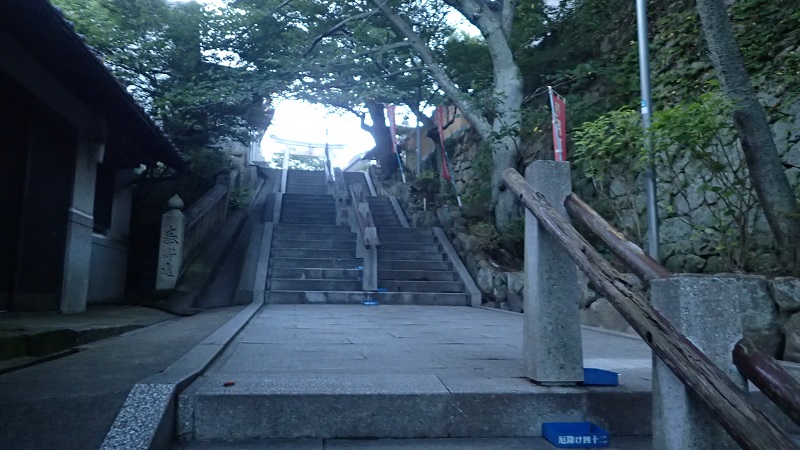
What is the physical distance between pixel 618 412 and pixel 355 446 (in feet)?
5.03

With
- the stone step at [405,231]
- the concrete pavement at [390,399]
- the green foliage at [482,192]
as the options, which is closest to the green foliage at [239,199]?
the stone step at [405,231]

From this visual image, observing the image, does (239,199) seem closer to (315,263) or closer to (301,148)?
(315,263)

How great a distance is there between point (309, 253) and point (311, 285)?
1.54 metres

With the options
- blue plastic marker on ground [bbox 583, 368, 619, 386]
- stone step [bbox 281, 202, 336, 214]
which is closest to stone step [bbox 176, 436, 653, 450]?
blue plastic marker on ground [bbox 583, 368, 619, 386]

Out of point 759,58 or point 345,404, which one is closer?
point 345,404

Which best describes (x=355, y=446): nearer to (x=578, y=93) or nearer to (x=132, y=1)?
(x=578, y=93)

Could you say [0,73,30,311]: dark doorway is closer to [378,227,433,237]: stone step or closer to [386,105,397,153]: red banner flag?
[378,227,433,237]: stone step

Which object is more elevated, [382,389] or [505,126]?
[505,126]

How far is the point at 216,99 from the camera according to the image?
1101 cm

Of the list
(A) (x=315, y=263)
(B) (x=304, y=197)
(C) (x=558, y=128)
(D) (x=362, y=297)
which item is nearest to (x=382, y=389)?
(C) (x=558, y=128)

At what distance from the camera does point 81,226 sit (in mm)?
7707

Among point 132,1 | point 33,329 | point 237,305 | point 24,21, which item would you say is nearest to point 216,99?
point 132,1

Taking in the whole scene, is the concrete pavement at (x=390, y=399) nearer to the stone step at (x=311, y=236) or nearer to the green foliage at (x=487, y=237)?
the green foliage at (x=487, y=237)

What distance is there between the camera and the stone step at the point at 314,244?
485 inches
